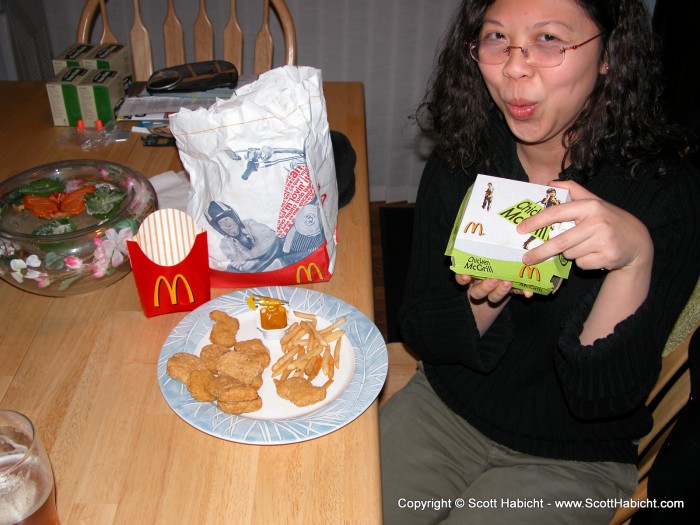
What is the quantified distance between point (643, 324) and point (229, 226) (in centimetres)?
74

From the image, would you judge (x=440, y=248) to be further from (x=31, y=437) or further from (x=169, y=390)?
(x=31, y=437)

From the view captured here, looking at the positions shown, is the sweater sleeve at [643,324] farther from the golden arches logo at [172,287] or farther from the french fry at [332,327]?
the golden arches logo at [172,287]

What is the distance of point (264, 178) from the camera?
3.73 ft

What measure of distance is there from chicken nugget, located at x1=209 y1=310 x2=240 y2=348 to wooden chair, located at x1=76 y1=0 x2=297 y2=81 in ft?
3.52

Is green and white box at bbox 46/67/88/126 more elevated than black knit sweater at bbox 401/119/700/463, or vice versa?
green and white box at bbox 46/67/88/126

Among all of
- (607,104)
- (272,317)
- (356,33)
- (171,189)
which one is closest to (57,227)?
(171,189)

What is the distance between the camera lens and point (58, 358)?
1.11 meters

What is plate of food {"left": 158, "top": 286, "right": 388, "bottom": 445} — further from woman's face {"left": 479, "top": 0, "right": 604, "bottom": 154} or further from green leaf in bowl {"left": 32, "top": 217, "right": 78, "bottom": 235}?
woman's face {"left": 479, "top": 0, "right": 604, "bottom": 154}

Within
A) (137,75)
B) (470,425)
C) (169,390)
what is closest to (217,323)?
(169,390)

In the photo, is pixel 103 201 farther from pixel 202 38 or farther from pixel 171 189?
pixel 202 38

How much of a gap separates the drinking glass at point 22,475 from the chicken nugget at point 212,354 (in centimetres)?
30

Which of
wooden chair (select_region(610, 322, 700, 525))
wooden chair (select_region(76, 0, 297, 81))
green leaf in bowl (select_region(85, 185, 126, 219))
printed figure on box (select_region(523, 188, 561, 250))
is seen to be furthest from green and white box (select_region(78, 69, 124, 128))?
wooden chair (select_region(610, 322, 700, 525))

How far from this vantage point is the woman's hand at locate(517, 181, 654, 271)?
0.98m

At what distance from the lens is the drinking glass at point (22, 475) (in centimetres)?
72
